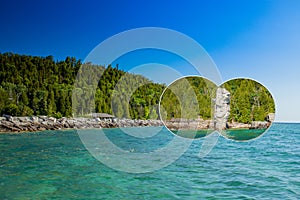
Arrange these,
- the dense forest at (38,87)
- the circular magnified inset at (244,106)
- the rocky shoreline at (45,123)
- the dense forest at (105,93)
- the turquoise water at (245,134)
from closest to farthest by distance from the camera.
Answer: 1. the turquoise water at (245,134)
2. the circular magnified inset at (244,106)
3. the dense forest at (105,93)
4. the rocky shoreline at (45,123)
5. the dense forest at (38,87)

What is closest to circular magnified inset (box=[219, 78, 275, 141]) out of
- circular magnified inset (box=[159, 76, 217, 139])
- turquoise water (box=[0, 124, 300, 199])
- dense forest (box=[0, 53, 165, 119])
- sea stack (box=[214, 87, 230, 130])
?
sea stack (box=[214, 87, 230, 130])

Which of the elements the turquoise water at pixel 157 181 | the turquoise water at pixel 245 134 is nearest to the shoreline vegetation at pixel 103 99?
the turquoise water at pixel 245 134

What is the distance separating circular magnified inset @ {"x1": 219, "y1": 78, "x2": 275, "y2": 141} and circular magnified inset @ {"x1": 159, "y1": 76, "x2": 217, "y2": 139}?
170mm

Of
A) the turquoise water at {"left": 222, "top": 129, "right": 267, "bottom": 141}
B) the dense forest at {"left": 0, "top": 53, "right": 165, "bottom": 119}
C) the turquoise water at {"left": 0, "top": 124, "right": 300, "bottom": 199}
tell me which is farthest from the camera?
the dense forest at {"left": 0, "top": 53, "right": 165, "bottom": 119}

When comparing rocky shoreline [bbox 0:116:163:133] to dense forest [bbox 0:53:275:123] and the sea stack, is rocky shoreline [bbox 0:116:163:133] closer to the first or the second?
dense forest [bbox 0:53:275:123]

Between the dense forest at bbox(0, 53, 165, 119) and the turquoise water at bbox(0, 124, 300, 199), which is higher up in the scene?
the dense forest at bbox(0, 53, 165, 119)

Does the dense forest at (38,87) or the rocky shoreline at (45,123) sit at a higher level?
the dense forest at (38,87)

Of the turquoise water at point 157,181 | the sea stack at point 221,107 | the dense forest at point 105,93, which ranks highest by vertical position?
the dense forest at point 105,93

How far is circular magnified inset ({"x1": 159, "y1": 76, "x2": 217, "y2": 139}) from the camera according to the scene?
428cm

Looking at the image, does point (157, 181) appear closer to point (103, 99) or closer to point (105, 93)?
point (105, 93)

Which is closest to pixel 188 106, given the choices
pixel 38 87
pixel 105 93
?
pixel 105 93

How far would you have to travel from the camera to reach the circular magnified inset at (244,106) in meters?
4.24

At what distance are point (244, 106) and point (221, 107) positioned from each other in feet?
1.57

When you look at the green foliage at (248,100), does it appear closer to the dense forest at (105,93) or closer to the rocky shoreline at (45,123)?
the dense forest at (105,93)
